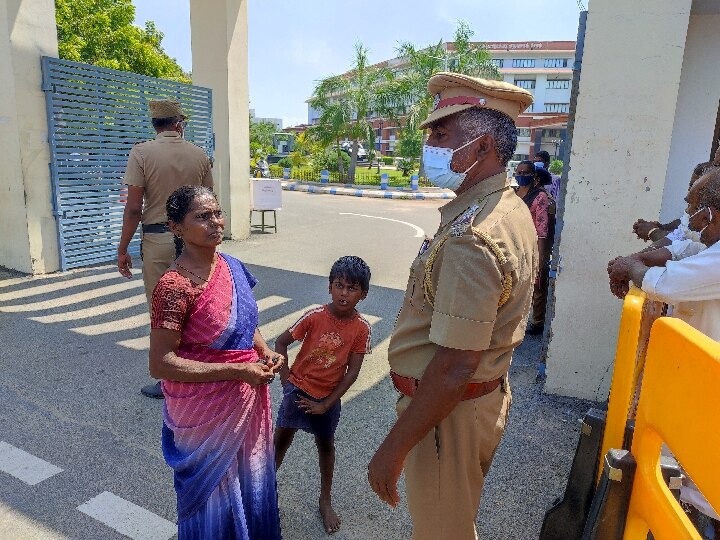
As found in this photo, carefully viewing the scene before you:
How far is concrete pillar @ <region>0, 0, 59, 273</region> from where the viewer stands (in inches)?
240

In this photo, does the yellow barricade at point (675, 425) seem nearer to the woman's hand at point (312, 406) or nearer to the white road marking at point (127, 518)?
the woman's hand at point (312, 406)

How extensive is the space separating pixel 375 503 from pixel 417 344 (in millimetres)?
1544

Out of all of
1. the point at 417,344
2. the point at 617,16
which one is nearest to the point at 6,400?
the point at 417,344

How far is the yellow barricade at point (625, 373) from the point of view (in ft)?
5.95

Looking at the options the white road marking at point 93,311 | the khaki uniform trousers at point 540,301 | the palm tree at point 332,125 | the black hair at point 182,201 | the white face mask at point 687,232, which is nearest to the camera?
the black hair at point 182,201

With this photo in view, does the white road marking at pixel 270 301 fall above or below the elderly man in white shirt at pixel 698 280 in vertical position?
below

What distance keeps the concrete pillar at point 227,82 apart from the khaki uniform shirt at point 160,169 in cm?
545

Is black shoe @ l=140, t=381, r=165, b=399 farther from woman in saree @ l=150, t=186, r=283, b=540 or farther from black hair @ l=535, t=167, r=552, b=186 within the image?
black hair @ l=535, t=167, r=552, b=186

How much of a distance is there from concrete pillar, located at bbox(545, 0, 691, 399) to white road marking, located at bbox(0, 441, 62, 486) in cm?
332

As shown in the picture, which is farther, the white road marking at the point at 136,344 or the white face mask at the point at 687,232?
the white road marking at the point at 136,344

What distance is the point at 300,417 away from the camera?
99.4 inches

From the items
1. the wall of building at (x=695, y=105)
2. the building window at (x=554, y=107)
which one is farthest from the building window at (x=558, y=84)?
the wall of building at (x=695, y=105)

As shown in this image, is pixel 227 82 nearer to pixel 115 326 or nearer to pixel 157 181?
pixel 115 326

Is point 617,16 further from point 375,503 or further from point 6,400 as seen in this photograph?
point 6,400
